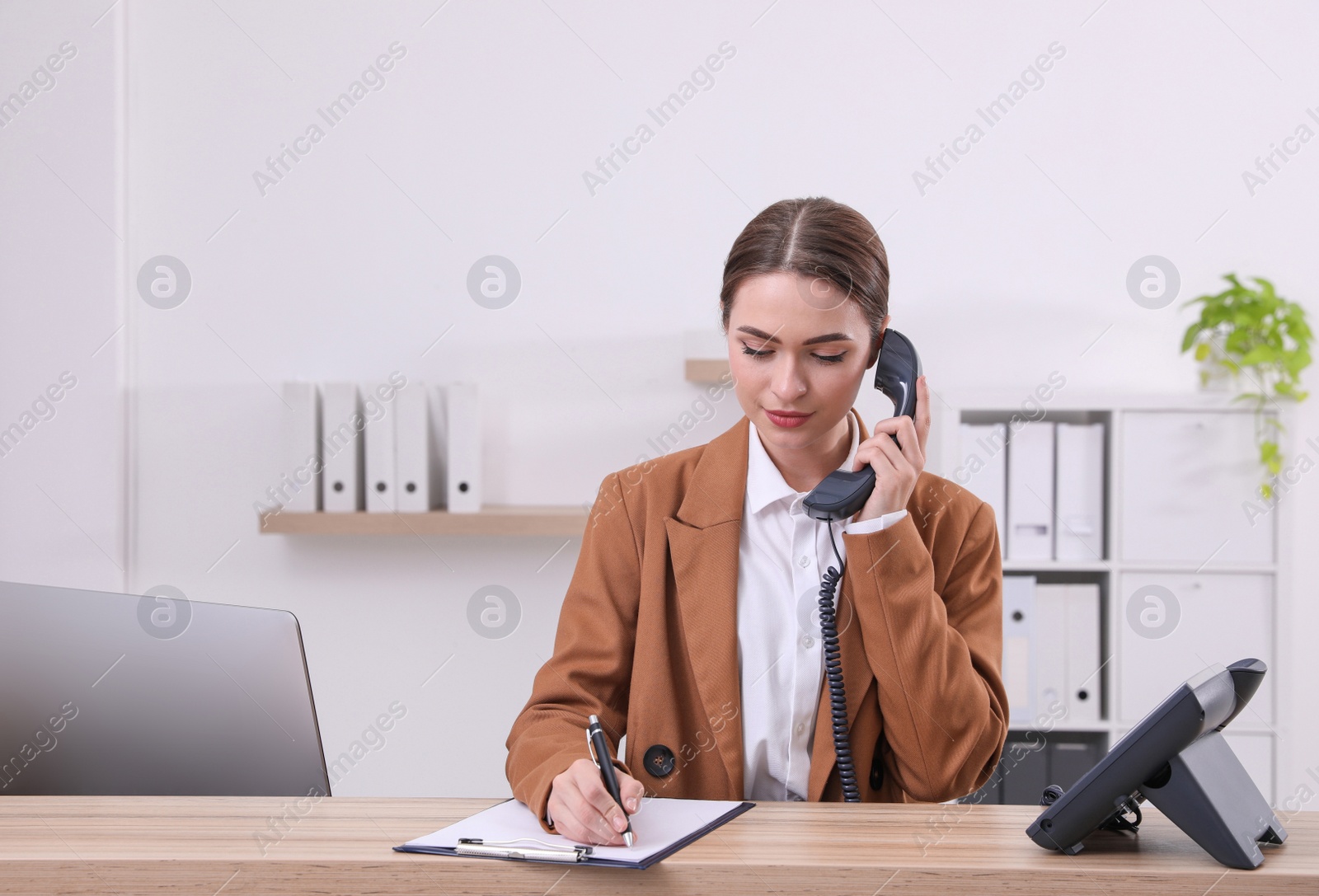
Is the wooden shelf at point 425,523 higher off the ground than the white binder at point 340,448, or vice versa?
the white binder at point 340,448

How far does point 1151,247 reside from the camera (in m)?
2.92

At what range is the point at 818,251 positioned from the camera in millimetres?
1313

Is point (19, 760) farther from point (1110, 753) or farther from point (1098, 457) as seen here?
point (1098, 457)

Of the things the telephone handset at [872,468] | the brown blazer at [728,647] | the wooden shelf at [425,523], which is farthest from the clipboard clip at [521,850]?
the wooden shelf at [425,523]

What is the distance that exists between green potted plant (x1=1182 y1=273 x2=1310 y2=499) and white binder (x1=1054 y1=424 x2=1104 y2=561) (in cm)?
40

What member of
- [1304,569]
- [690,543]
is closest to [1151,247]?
[1304,569]

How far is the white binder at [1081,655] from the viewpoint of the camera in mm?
2635

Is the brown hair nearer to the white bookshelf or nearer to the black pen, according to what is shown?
the black pen

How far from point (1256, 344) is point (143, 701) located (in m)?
2.80

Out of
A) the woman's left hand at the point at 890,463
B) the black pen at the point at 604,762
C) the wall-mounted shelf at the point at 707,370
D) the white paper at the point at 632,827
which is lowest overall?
the white paper at the point at 632,827

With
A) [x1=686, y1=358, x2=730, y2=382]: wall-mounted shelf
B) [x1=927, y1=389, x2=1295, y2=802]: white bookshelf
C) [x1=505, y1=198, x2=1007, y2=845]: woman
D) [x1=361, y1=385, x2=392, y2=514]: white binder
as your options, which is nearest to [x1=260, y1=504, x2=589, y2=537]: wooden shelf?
[x1=361, y1=385, x2=392, y2=514]: white binder

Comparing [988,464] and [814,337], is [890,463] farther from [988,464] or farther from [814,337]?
[988,464]

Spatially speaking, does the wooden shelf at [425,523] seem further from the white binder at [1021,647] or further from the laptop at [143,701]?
the laptop at [143,701]

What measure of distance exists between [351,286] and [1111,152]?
2221mm
